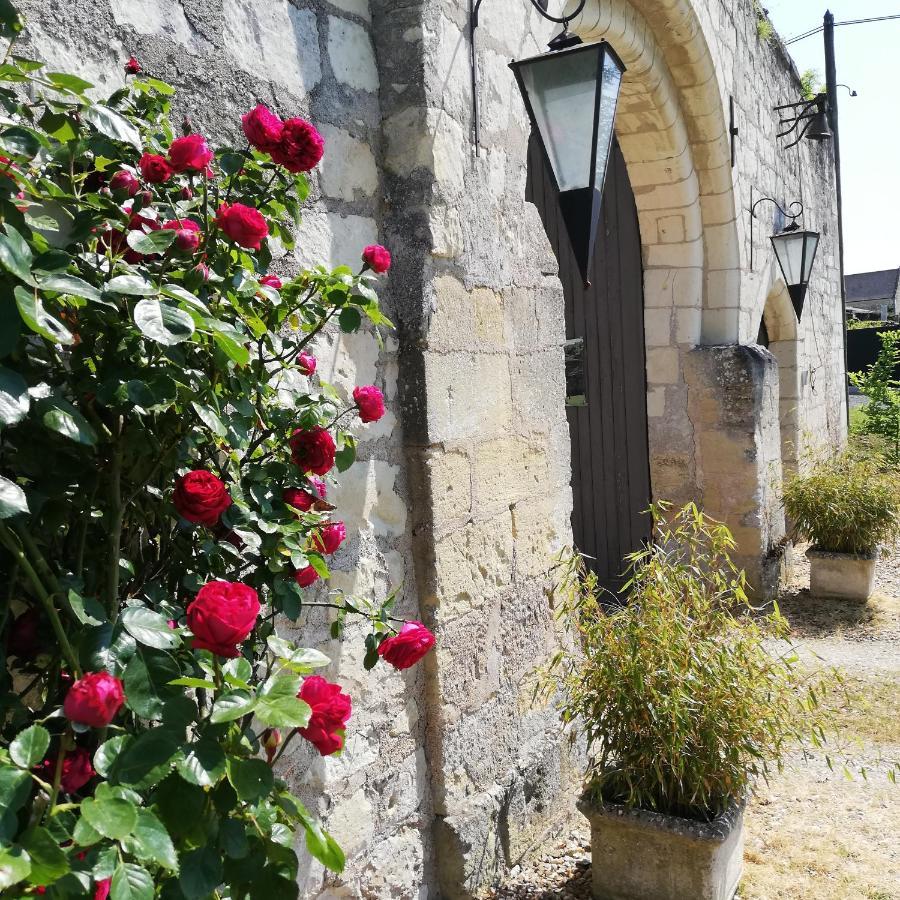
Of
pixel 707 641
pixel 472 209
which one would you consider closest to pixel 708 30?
pixel 472 209

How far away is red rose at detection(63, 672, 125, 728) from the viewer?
910 millimetres

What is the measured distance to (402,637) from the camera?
148 centimetres

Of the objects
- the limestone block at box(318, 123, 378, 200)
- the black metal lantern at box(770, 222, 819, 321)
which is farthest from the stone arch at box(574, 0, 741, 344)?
the limestone block at box(318, 123, 378, 200)

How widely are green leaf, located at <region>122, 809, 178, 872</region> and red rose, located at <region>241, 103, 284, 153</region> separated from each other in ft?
3.22

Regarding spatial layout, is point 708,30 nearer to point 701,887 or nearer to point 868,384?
point 701,887

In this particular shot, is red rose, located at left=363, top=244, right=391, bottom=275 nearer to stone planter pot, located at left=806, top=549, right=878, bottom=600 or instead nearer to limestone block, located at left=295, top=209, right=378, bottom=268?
limestone block, located at left=295, top=209, right=378, bottom=268

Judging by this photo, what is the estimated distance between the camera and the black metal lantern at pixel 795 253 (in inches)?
232

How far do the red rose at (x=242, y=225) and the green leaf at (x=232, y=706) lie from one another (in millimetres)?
655

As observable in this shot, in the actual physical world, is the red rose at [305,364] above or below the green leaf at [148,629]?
above

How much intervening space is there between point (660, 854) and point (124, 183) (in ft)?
6.40

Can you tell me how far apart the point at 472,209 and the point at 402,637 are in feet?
4.27

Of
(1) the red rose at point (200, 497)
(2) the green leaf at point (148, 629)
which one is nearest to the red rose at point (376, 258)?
(1) the red rose at point (200, 497)

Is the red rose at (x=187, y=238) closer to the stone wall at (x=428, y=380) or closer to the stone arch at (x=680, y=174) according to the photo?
the stone wall at (x=428, y=380)

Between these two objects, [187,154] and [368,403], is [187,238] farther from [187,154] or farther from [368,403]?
[368,403]
